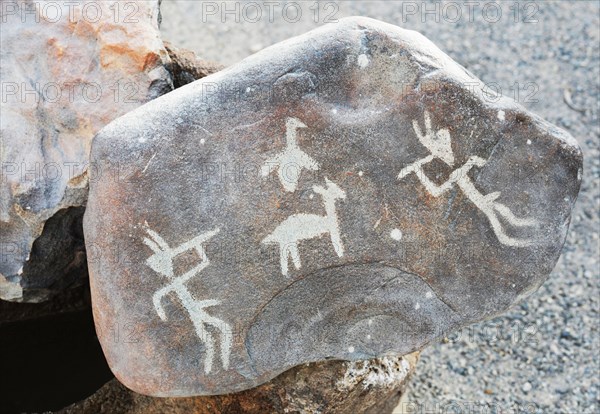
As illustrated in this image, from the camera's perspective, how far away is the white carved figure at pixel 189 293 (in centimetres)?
211

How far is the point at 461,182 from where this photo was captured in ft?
7.03

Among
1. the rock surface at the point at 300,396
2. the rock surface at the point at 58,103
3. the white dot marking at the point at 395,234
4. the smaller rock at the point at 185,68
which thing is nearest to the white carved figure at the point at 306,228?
the white dot marking at the point at 395,234

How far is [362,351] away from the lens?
7.48 feet

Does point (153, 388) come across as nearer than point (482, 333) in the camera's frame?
Yes

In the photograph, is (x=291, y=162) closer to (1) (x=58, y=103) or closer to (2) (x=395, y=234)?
(2) (x=395, y=234)

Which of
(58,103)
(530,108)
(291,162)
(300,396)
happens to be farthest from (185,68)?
(530,108)

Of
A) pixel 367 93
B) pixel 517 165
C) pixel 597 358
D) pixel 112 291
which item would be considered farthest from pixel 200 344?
pixel 597 358

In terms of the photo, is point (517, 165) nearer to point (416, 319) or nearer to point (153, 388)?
point (416, 319)

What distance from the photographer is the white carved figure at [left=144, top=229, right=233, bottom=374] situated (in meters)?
2.11

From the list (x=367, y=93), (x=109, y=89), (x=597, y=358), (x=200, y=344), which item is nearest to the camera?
(x=367, y=93)

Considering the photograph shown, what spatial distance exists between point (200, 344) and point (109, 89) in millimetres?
822

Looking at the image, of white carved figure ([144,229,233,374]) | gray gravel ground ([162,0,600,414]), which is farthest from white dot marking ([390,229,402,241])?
gray gravel ground ([162,0,600,414])

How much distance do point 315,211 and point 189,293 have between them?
1.24ft

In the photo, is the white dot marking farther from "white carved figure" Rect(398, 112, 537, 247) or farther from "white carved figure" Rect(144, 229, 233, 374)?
"white carved figure" Rect(144, 229, 233, 374)
